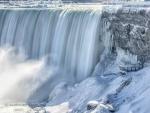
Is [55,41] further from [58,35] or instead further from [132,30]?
[132,30]

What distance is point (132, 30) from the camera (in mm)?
42094

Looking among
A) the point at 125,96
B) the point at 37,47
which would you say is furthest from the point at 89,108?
the point at 37,47

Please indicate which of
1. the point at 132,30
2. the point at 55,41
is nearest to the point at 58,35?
the point at 55,41

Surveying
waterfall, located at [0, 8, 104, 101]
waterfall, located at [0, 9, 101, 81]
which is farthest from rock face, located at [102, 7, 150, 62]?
waterfall, located at [0, 9, 101, 81]

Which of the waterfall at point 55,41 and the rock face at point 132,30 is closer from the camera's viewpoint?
the rock face at point 132,30

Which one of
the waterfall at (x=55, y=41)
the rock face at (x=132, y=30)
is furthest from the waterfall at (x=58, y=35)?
the rock face at (x=132, y=30)

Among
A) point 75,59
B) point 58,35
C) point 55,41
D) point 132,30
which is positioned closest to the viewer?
point 132,30

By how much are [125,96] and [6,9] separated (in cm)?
2352

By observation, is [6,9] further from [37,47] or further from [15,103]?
[15,103]

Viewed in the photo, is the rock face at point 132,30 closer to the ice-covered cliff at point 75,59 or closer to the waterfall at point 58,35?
the ice-covered cliff at point 75,59

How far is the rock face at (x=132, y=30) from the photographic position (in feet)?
133

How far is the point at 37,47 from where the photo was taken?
50531 millimetres

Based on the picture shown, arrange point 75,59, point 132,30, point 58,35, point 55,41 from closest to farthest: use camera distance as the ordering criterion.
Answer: point 132,30, point 75,59, point 58,35, point 55,41

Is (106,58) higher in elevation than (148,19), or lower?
lower
